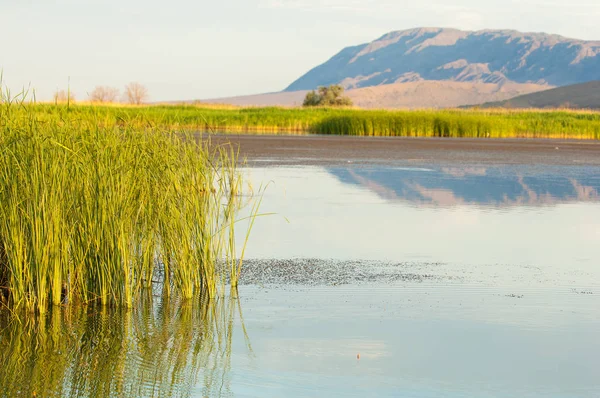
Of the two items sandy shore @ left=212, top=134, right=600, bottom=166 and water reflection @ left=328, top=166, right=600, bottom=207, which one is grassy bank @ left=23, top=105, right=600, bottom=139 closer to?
sandy shore @ left=212, top=134, right=600, bottom=166

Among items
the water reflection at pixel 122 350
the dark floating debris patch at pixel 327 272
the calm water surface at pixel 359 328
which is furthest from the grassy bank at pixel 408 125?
the water reflection at pixel 122 350

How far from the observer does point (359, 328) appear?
588 cm

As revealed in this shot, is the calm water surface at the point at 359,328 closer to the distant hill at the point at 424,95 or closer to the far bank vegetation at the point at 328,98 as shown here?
the far bank vegetation at the point at 328,98

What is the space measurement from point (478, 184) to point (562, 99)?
108 m

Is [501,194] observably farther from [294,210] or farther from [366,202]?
[294,210]

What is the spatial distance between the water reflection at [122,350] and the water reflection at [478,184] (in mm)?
7376

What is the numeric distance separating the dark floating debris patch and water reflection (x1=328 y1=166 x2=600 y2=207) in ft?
16.4

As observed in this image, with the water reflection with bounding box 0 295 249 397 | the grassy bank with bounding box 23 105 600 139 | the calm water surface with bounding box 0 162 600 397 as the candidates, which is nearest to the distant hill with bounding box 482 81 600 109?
the grassy bank with bounding box 23 105 600 139

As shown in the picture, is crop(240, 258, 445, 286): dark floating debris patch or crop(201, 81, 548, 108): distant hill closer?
crop(240, 258, 445, 286): dark floating debris patch

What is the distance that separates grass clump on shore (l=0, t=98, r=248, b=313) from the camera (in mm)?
5980

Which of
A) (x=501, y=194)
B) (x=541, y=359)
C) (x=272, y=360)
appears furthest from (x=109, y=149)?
(x=501, y=194)

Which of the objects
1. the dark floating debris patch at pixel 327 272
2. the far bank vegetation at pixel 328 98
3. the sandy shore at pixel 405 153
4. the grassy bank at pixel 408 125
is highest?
the far bank vegetation at pixel 328 98

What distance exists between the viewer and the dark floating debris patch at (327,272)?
7.34m

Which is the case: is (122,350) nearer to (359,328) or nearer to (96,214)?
(96,214)
